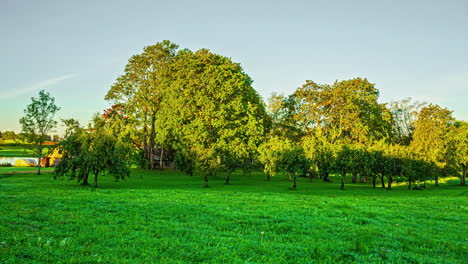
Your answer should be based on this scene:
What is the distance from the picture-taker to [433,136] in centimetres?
4509

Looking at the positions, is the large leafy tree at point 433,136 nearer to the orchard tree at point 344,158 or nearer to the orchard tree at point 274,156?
the orchard tree at point 344,158

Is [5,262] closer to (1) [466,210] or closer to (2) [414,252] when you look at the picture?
(2) [414,252]

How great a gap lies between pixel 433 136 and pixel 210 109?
3505 cm

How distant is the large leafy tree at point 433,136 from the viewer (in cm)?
4241

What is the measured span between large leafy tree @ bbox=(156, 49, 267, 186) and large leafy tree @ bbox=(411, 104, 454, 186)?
24.5m

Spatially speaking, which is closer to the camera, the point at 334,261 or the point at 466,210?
the point at 334,261

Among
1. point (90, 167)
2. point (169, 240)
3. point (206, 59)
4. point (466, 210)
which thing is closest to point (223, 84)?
point (206, 59)

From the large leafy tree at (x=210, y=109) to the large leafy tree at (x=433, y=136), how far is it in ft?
80.5

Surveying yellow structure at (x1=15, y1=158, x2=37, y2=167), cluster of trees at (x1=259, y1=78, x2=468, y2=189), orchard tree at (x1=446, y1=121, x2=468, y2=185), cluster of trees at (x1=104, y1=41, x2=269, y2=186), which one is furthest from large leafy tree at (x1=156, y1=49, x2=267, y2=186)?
orchard tree at (x1=446, y1=121, x2=468, y2=185)

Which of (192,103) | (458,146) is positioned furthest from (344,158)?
(458,146)

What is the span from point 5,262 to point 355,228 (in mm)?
10935

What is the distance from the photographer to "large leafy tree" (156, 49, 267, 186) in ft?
132

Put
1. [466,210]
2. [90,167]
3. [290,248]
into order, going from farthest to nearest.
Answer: [90,167] < [466,210] < [290,248]

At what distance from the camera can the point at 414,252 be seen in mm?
8820
